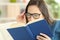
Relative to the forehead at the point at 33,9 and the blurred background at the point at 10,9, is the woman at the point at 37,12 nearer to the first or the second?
the forehead at the point at 33,9

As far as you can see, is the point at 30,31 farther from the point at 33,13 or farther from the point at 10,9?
the point at 10,9

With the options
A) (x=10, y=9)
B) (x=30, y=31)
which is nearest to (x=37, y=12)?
(x=30, y=31)

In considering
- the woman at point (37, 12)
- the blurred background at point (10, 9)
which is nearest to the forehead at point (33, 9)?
the woman at point (37, 12)

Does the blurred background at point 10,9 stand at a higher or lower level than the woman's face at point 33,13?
lower

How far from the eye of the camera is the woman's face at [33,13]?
4.54ft

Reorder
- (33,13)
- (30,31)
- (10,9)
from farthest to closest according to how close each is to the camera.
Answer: (10,9) → (33,13) → (30,31)

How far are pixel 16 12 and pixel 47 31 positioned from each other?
147 centimetres

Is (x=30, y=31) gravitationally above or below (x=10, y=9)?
above

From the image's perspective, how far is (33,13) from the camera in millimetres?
1411

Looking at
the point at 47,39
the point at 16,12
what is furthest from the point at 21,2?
the point at 47,39

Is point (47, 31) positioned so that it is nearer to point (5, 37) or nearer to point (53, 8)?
point (5, 37)

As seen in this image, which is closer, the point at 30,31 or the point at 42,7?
the point at 30,31

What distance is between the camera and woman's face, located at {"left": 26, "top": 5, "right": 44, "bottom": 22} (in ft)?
4.54

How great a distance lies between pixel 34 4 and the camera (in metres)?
1.51
